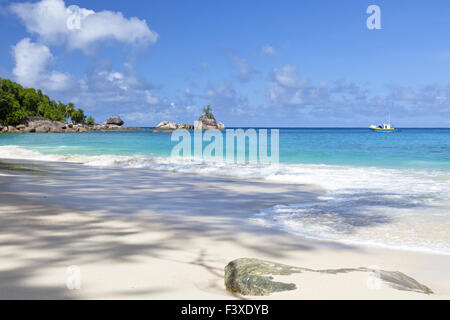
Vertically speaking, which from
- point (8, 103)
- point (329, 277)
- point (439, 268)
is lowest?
point (439, 268)

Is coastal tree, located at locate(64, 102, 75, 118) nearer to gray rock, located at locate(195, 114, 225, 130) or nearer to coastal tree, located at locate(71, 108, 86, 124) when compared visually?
coastal tree, located at locate(71, 108, 86, 124)

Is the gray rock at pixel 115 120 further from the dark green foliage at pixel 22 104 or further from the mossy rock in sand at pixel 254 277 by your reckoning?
the mossy rock in sand at pixel 254 277

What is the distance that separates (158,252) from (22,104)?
4915 inches

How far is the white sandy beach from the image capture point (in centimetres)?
310

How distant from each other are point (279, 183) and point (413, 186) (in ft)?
12.5

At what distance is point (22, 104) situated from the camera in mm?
112688

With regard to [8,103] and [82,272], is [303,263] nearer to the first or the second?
[82,272]

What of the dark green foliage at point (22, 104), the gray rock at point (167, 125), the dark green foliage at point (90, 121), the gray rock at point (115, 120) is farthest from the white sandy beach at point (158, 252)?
the dark green foliage at point (90, 121)

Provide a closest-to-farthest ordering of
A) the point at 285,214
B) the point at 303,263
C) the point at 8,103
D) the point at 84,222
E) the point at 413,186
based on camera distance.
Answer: the point at 303,263, the point at 84,222, the point at 285,214, the point at 413,186, the point at 8,103

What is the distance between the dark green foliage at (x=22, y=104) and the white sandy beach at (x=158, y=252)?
99476 millimetres

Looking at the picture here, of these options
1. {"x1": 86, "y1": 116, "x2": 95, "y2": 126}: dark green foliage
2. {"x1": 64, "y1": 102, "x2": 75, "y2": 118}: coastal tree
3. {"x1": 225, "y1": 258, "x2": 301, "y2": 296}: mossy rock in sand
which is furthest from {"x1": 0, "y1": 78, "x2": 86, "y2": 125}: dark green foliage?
{"x1": 225, "y1": 258, "x2": 301, "y2": 296}: mossy rock in sand

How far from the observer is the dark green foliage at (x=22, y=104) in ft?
310
